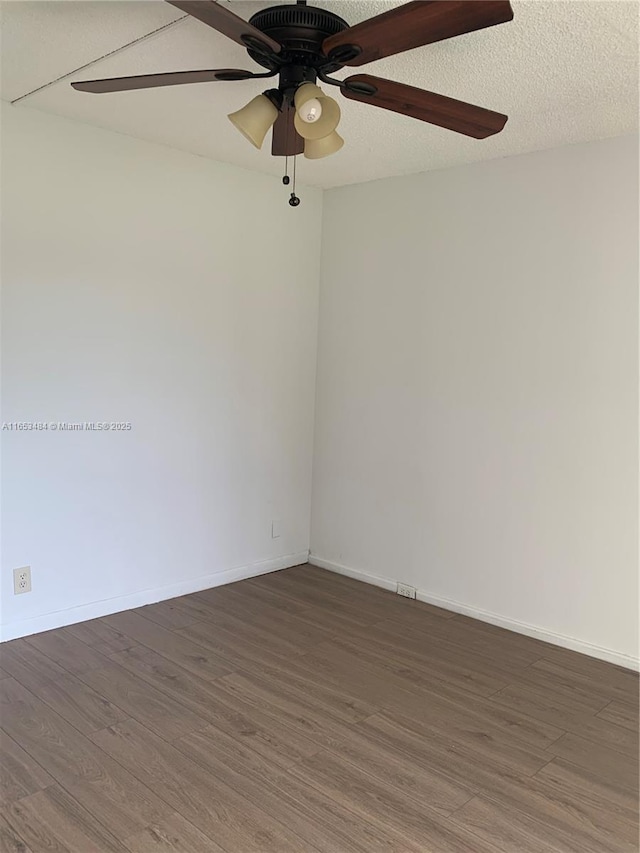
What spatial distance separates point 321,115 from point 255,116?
9.4 inches

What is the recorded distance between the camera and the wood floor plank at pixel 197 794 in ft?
6.18

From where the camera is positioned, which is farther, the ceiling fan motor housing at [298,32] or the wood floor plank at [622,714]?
the wood floor plank at [622,714]

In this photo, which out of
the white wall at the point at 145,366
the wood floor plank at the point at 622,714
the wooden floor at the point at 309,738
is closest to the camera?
the wooden floor at the point at 309,738

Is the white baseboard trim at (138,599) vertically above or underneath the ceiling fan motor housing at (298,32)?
underneath

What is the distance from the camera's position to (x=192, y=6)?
4.90 ft

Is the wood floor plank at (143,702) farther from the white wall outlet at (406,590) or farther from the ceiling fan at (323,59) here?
the ceiling fan at (323,59)

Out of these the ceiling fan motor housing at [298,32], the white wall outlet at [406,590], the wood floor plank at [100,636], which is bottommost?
the wood floor plank at [100,636]

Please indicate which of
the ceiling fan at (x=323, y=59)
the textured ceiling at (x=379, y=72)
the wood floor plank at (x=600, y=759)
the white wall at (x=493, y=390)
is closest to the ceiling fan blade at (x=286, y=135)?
the ceiling fan at (x=323, y=59)

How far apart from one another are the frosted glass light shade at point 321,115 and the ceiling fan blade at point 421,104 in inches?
3.2

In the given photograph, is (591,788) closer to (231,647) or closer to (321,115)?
(231,647)

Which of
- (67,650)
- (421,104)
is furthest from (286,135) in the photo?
(67,650)

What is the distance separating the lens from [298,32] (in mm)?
1875

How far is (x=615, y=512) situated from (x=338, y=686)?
1.43 metres

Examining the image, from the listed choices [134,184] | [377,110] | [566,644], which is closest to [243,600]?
[566,644]
